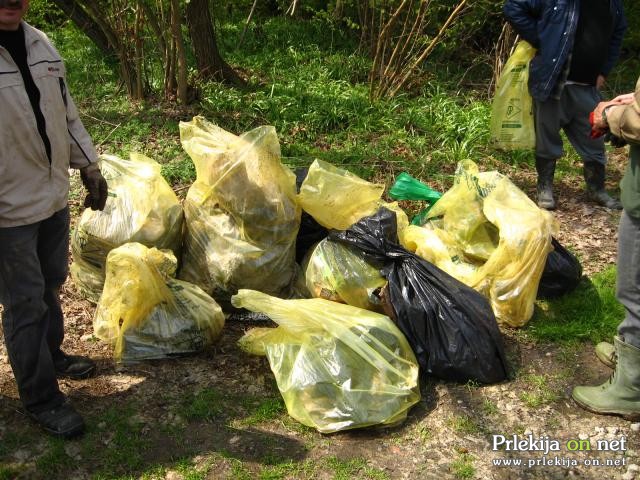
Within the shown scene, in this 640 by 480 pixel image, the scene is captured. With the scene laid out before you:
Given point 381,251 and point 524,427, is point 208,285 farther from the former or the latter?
point 524,427

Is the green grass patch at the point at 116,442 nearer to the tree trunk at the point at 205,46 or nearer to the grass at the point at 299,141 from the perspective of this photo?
the grass at the point at 299,141

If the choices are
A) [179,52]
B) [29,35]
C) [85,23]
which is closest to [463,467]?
[29,35]

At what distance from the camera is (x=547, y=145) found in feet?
15.2

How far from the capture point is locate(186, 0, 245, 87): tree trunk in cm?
589

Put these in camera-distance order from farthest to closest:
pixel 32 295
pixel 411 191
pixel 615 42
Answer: pixel 615 42, pixel 411 191, pixel 32 295

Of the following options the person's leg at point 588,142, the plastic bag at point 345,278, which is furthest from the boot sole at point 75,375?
the person's leg at point 588,142

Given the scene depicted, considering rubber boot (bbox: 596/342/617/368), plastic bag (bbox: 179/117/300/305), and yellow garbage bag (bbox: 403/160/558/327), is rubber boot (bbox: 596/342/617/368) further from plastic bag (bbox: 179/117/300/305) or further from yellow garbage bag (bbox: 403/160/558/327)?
plastic bag (bbox: 179/117/300/305)

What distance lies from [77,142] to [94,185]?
0.20 m

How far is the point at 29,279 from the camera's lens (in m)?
2.43

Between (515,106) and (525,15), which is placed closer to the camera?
(525,15)

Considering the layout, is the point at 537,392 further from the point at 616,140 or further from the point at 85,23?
the point at 85,23

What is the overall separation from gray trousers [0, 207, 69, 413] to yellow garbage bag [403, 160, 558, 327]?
74.7 inches

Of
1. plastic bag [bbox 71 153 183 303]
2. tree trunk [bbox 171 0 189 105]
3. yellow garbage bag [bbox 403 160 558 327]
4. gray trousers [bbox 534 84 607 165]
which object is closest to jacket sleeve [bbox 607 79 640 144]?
yellow garbage bag [bbox 403 160 558 327]

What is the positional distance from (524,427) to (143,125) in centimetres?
387
